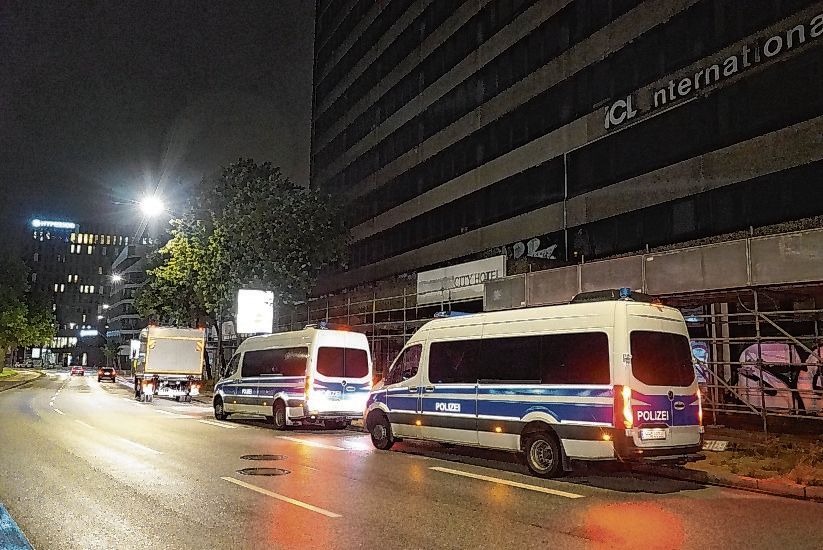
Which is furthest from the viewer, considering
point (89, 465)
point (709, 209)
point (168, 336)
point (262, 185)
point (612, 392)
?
point (262, 185)

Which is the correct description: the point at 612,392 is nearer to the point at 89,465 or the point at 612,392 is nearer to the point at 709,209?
the point at 89,465

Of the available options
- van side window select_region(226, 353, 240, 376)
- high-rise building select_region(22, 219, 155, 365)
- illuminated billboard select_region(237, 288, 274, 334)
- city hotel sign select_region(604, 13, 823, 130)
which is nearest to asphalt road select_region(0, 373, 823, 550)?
van side window select_region(226, 353, 240, 376)

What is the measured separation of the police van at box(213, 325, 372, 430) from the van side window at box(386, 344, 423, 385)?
353 cm

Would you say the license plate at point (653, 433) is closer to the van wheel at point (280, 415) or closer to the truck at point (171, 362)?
the van wheel at point (280, 415)

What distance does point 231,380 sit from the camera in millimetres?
20859

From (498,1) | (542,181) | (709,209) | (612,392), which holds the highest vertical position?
(498,1)

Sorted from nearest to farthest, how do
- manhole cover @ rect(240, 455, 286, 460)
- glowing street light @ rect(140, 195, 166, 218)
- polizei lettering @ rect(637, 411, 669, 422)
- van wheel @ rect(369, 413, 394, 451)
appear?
polizei lettering @ rect(637, 411, 669, 422)
manhole cover @ rect(240, 455, 286, 460)
van wheel @ rect(369, 413, 394, 451)
glowing street light @ rect(140, 195, 166, 218)

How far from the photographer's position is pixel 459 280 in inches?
1182

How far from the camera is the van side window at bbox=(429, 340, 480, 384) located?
1221 centimetres

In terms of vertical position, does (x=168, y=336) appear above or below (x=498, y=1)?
below

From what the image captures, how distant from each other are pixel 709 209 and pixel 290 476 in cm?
1821

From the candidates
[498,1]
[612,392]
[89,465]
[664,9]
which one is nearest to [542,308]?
[612,392]

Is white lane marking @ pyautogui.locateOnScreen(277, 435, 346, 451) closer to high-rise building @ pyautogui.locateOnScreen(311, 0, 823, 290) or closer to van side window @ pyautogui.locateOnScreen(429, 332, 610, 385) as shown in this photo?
van side window @ pyautogui.locateOnScreen(429, 332, 610, 385)

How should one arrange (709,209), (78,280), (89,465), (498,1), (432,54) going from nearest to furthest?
(89,465) < (709,209) < (498,1) < (432,54) < (78,280)
